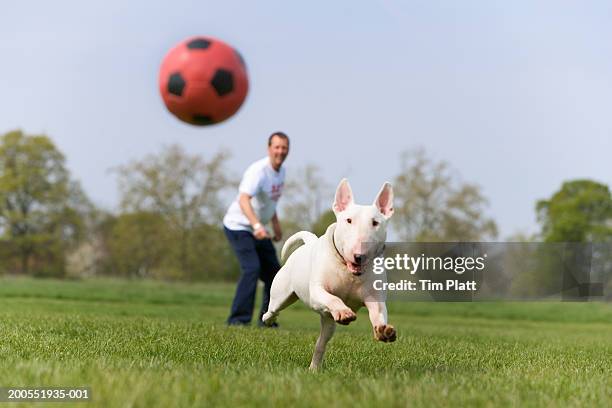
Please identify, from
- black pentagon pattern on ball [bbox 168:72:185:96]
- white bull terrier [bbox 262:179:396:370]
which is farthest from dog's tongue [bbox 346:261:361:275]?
black pentagon pattern on ball [bbox 168:72:185:96]

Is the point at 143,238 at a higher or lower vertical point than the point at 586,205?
lower

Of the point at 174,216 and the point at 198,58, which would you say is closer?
the point at 198,58

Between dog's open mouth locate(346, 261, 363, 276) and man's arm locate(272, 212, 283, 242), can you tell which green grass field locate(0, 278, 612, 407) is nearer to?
dog's open mouth locate(346, 261, 363, 276)

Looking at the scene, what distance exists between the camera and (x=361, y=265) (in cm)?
507

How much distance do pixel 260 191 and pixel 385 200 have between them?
211 inches

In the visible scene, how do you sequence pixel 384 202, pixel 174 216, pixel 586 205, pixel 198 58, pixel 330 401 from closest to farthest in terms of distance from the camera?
pixel 330 401
pixel 384 202
pixel 198 58
pixel 174 216
pixel 586 205

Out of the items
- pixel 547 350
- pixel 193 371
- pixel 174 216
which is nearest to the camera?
pixel 193 371

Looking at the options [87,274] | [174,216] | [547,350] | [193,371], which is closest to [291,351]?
[193,371]

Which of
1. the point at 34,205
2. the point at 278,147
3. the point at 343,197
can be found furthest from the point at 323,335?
the point at 34,205

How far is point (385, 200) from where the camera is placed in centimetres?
542

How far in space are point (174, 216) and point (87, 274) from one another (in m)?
16.5

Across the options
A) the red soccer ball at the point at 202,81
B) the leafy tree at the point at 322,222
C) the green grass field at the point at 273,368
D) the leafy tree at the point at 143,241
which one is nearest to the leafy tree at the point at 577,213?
the leafy tree at the point at 322,222

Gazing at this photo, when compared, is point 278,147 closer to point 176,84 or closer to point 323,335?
point 176,84

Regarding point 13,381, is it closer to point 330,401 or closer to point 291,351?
point 330,401
